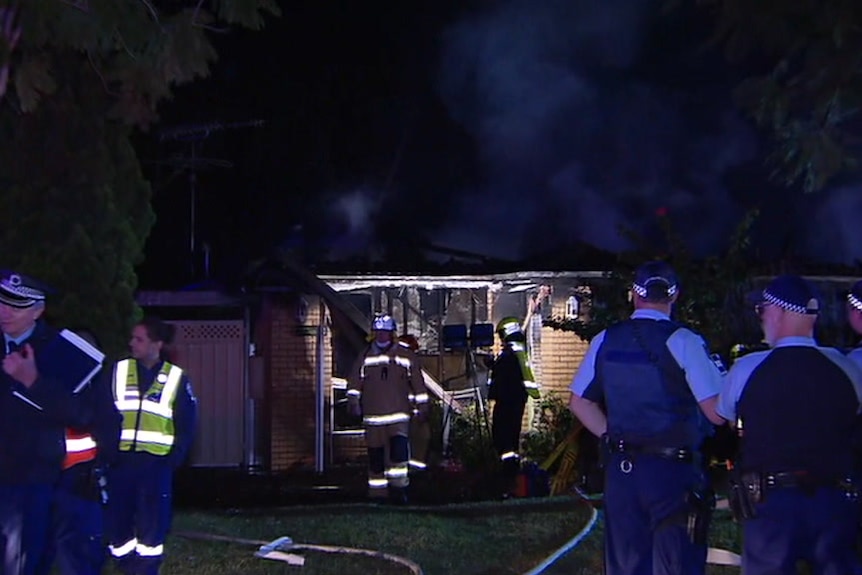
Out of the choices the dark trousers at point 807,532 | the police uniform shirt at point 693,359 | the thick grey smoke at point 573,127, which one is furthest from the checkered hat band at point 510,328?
the thick grey smoke at point 573,127

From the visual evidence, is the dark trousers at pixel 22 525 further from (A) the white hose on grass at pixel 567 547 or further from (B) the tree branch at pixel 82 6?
(A) the white hose on grass at pixel 567 547

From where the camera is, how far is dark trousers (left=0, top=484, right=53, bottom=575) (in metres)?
5.61

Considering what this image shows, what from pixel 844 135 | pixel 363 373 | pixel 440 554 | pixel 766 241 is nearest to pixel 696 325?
pixel 363 373

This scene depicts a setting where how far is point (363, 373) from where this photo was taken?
12227 mm

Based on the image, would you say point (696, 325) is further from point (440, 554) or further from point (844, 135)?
point (844, 135)

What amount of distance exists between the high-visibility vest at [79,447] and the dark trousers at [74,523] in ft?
0.14

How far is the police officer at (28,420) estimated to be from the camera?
18.5 feet

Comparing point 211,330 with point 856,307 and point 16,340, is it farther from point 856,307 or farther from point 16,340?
point 856,307

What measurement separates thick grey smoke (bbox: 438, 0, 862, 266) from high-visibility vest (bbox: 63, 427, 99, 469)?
16.1m

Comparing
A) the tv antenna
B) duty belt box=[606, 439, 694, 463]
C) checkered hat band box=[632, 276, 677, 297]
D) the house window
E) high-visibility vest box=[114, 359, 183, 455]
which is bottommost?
duty belt box=[606, 439, 694, 463]

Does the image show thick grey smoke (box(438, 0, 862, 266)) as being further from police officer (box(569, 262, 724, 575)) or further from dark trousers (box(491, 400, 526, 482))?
police officer (box(569, 262, 724, 575))

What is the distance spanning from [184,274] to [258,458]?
4.13 meters

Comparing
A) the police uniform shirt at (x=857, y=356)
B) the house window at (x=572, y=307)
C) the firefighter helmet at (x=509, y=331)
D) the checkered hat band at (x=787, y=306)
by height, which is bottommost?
the police uniform shirt at (x=857, y=356)

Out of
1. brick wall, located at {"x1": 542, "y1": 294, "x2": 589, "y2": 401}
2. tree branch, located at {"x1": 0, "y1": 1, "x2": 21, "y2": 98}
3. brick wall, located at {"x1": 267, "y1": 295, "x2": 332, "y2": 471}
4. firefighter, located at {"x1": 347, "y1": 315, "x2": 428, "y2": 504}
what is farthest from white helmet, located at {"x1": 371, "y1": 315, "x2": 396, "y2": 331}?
tree branch, located at {"x1": 0, "y1": 1, "x2": 21, "y2": 98}
